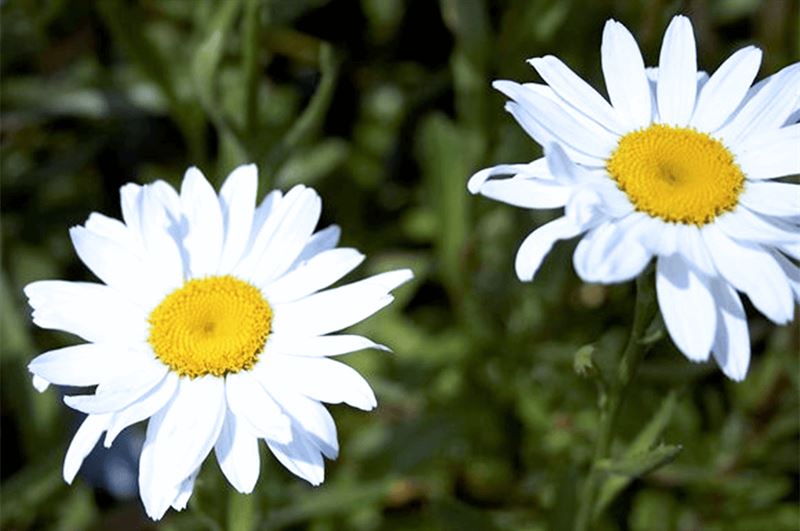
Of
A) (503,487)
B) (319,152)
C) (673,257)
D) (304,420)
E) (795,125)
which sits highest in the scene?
(319,152)

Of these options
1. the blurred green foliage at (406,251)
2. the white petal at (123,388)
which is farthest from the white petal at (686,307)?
the blurred green foliage at (406,251)

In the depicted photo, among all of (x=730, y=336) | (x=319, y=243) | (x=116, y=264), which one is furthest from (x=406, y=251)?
(x=730, y=336)

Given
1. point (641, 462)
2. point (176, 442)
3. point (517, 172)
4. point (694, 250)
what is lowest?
point (641, 462)

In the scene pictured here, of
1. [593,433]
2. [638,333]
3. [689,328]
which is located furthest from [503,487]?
[689,328]

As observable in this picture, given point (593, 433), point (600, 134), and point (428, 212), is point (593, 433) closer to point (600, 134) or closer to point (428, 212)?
point (428, 212)

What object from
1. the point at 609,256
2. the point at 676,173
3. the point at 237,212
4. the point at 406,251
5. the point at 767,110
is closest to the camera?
the point at 609,256

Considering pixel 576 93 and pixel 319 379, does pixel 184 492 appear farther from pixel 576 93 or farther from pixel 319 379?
pixel 576 93

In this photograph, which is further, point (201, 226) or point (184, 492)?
point (201, 226)
